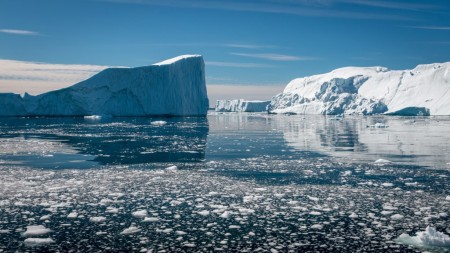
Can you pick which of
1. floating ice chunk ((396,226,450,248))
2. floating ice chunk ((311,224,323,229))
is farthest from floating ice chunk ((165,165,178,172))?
floating ice chunk ((396,226,450,248))

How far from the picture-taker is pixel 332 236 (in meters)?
5.34

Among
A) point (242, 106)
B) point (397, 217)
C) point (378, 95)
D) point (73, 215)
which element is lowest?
point (397, 217)

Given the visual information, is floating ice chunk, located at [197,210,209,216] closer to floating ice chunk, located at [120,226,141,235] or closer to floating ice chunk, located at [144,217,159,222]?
floating ice chunk, located at [144,217,159,222]

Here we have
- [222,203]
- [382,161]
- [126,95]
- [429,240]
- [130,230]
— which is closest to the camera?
[429,240]

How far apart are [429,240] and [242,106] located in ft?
382

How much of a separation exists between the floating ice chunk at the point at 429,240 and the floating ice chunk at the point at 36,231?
468 cm

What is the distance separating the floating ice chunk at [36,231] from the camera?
5.39 m

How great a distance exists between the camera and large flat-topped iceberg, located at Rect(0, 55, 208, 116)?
49656mm

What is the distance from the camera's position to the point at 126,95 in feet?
172

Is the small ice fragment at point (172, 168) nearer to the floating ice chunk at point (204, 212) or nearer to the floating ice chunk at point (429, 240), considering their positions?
the floating ice chunk at point (204, 212)

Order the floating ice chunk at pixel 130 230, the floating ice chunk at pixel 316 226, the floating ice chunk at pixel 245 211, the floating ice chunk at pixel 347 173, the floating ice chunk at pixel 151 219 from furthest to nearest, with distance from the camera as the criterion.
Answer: the floating ice chunk at pixel 347 173 → the floating ice chunk at pixel 245 211 → the floating ice chunk at pixel 151 219 → the floating ice chunk at pixel 316 226 → the floating ice chunk at pixel 130 230

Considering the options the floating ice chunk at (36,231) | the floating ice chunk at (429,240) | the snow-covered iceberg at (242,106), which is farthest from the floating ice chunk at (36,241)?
the snow-covered iceberg at (242,106)

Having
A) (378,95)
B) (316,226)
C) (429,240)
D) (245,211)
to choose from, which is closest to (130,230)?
(245,211)

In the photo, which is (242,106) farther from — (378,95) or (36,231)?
(36,231)
